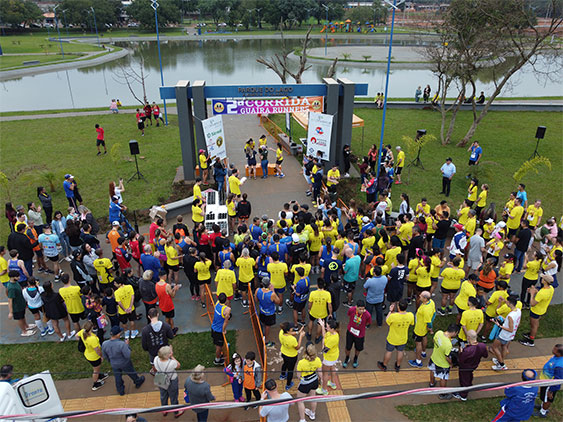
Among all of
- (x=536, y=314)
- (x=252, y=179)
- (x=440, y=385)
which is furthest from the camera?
(x=252, y=179)

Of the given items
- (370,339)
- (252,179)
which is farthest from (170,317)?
(252,179)

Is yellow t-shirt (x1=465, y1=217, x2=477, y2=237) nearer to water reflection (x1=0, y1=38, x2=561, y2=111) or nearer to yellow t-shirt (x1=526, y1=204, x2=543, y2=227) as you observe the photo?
yellow t-shirt (x1=526, y1=204, x2=543, y2=227)

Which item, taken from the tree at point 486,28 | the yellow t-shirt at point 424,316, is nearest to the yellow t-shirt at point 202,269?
the yellow t-shirt at point 424,316

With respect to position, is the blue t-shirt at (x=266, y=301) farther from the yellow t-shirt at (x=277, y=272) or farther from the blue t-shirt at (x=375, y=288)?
the blue t-shirt at (x=375, y=288)

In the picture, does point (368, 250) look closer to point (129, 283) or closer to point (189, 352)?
point (189, 352)

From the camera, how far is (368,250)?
31.6 ft

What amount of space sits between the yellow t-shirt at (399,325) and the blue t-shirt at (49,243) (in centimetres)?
825

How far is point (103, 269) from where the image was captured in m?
8.92

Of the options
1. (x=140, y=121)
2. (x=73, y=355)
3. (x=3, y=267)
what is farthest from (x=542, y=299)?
(x=140, y=121)

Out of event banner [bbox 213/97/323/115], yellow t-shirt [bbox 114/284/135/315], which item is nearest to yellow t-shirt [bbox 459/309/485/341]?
yellow t-shirt [bbox 114/284/135/315]

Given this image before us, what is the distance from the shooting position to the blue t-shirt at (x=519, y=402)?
5.90m

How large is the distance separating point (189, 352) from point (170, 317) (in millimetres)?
870

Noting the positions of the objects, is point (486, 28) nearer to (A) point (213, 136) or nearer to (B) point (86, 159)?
(A) point (213, 136)

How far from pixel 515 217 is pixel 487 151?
33.9 feet
